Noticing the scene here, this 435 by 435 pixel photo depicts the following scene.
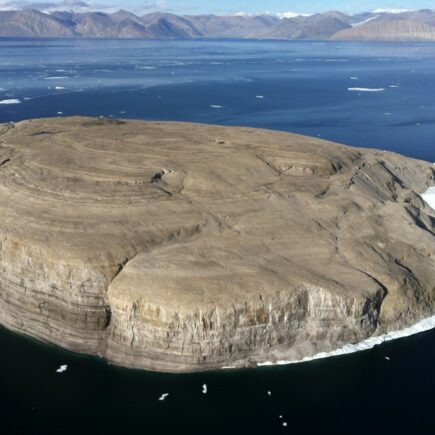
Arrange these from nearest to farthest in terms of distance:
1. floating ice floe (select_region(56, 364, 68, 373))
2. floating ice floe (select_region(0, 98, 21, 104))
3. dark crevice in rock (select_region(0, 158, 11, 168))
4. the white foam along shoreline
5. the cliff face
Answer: floating ice floe (select_region(56, 364, 68, 373))
the cliff face
the white foam along shoreline
dark crevice in rock (select_region(0, 158, 11, 168))
floating ice floe (select_region(0, 98, 21, 104))

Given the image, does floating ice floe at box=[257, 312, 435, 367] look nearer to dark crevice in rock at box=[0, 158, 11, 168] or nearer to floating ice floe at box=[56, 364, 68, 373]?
floating ice floe at box=[56, 364, 68, 373]

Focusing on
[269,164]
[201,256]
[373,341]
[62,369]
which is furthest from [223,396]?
[269,164]

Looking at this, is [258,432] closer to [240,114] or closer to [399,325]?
[399,325]

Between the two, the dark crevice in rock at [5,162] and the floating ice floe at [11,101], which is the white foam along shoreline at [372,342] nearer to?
the dark crevice in rock at [5,162]

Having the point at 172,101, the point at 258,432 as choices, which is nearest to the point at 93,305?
the point at 258,432

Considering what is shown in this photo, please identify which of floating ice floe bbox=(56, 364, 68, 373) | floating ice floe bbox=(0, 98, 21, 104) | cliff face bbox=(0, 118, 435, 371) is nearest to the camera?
floating ice floe bbox=(56, 364, 68, 373)

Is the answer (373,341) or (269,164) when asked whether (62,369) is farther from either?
(269,164)

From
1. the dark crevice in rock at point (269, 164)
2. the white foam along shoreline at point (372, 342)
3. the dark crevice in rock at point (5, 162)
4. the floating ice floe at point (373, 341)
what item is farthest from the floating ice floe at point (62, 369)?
the dark crevice in rock at point (269, 164)

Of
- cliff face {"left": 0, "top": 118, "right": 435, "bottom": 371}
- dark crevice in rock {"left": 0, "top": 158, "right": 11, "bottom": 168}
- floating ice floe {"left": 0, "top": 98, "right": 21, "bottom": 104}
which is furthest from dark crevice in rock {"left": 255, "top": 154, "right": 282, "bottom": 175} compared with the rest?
floating ice floe {"left": 0, "top": 98, "right": 21, "bottom": 104}
